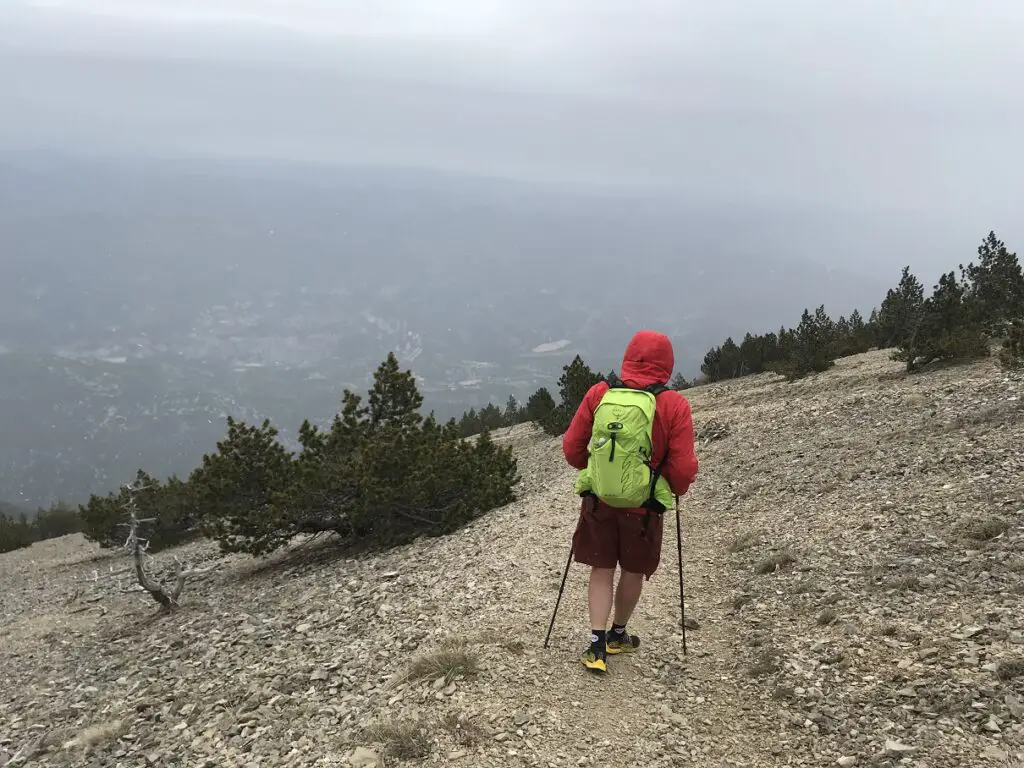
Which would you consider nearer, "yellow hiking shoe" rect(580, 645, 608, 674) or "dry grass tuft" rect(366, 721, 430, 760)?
"dry grass tuft" rect(366, 721, 430, 760)

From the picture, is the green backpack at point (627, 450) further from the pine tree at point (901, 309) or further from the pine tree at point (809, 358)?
the pine tree at point (901, 309)

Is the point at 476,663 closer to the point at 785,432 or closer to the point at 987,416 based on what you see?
the point at 987,416

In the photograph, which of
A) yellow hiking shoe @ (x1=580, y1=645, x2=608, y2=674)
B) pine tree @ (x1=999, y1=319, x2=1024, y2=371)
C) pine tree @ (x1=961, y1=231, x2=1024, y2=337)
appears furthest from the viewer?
pine tree @ (x1=961, y1=231, x2=1024, y2=337)

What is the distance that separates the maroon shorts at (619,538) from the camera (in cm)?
570

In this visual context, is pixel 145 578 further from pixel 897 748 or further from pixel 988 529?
pixel 988 529

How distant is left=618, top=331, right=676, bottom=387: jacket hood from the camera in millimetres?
5582

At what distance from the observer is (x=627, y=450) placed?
5.40 meters

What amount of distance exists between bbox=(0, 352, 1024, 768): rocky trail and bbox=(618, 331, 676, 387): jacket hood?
296 cm

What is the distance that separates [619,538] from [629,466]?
0.82 m

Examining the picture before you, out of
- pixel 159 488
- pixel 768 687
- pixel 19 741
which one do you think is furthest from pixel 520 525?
pixel 159 488

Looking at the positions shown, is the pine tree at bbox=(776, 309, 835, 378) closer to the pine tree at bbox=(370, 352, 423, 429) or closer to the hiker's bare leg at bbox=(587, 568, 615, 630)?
the pine tree at bbox=(370, 352, 423, 429)

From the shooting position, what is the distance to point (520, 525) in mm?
12797

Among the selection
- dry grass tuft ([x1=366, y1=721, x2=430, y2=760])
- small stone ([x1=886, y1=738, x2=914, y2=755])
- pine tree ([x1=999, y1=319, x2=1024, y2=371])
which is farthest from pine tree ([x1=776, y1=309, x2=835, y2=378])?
dry grass tuft ([x1=366, y1=721, x2=430, y2=760])

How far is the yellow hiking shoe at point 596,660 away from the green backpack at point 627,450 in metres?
1.64
